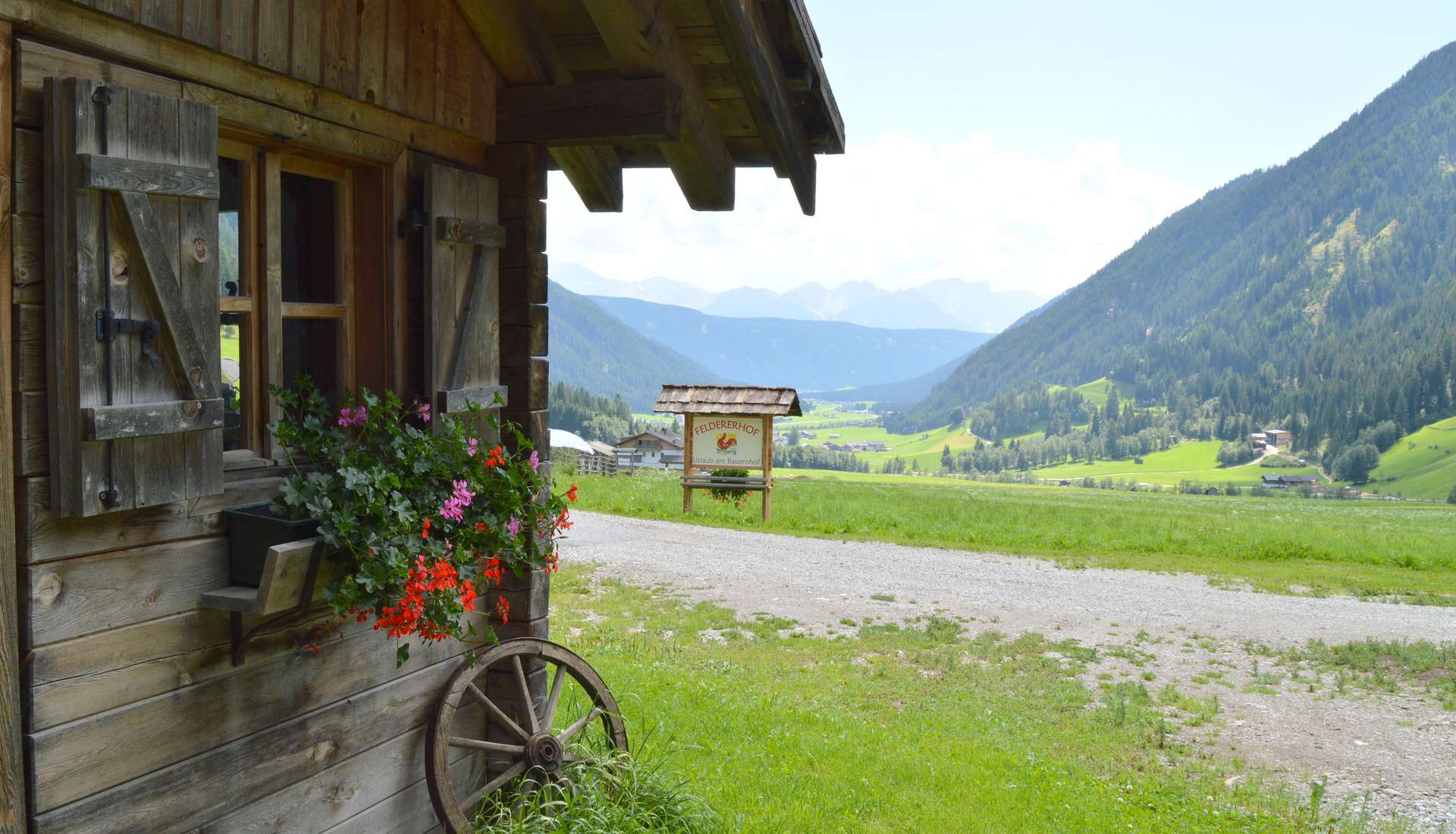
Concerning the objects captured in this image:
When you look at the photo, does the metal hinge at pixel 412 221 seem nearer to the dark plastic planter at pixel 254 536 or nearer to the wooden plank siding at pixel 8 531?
the dark plastic planter at pixel 254 536

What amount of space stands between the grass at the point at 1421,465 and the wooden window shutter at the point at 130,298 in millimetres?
130983

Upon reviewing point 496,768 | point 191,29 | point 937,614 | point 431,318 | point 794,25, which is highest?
point 794,25

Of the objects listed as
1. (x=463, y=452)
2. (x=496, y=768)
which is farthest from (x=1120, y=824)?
(x=463, y=452)

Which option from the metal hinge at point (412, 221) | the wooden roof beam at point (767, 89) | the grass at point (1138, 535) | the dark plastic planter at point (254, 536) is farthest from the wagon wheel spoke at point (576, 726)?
the grass at point (1138, 535)

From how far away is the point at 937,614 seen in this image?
473 inches

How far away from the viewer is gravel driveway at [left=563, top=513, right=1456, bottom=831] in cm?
745

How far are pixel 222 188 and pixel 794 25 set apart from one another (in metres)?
2.76

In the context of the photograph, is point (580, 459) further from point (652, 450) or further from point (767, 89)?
point (767, 89)

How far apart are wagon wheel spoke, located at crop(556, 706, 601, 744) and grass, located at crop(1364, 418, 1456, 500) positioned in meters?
129

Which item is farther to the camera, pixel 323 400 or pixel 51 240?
pixel 323 400

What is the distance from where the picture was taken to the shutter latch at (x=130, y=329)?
2906mm

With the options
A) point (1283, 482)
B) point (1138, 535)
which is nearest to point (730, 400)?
point (1138, 535)

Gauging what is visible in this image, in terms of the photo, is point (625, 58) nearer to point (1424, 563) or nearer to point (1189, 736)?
point (1189, 736)

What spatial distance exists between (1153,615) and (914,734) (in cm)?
613
